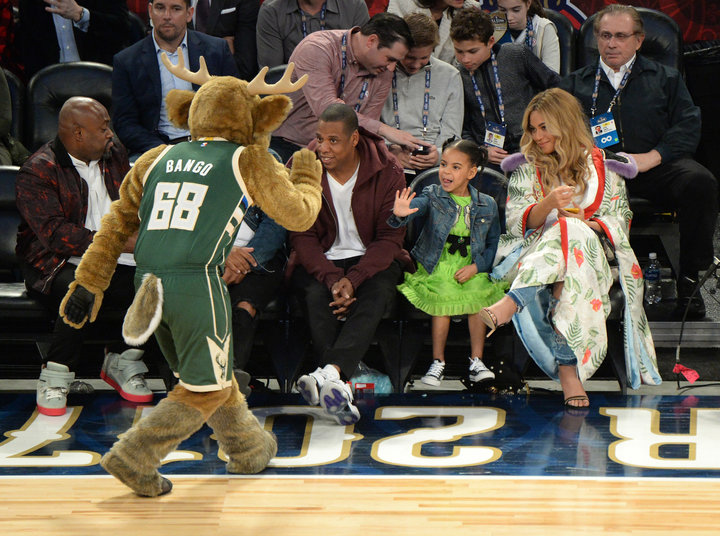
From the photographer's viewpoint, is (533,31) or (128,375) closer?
(128,375)

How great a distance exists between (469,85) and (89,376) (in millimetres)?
2514

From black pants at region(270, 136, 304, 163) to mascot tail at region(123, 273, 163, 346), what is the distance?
85.3 inches

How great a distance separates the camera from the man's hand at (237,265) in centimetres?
430

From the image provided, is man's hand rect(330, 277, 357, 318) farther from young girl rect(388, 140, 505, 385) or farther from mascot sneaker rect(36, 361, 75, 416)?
mascot sneaker rect(36, 361, 75, 416)

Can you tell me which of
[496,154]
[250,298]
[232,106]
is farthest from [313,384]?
[496,154]

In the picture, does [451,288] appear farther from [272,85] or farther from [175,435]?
[175,435]

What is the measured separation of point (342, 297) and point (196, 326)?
4.14ft

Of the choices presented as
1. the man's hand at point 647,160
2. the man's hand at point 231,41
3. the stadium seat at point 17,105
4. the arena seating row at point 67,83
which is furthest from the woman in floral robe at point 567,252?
the stadium seat at point 17,105

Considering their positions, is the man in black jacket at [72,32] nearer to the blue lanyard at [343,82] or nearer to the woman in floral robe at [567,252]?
the blue lanyard at [343,82]

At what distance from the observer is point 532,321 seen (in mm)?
4223

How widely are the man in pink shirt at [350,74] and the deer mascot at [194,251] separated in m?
1.71

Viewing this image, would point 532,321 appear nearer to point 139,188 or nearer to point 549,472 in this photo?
point 549,472

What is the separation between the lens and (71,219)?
4344 millimetres

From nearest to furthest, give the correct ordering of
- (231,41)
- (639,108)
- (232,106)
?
(232,106) → (639,108) → (231,41)
